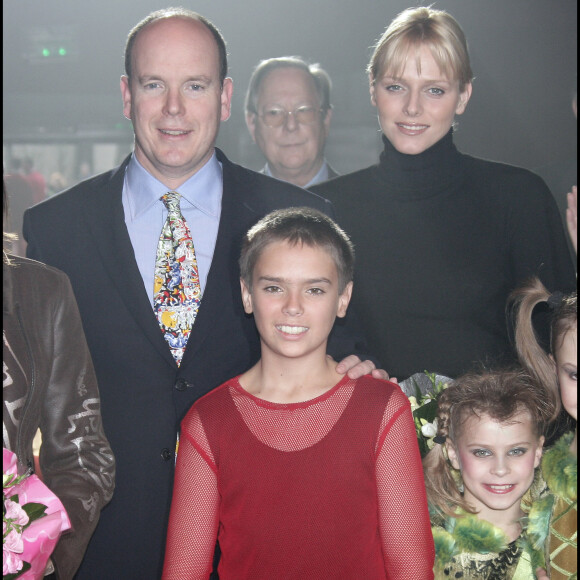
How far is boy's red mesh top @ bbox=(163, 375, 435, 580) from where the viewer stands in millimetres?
1868

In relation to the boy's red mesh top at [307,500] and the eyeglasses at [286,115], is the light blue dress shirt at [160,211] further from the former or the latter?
the eyeglasses at [286,115]

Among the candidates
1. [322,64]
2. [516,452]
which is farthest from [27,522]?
[322,64]

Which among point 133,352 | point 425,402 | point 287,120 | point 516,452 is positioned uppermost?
point 287,120

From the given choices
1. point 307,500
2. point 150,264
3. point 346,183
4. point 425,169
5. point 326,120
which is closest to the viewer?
point 307,500

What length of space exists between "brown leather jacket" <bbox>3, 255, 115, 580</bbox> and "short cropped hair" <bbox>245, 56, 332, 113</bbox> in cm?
225

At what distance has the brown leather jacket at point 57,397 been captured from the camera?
1.72 metres

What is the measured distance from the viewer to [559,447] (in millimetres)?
2025

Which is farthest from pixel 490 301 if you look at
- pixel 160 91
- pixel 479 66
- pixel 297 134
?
pixel 479 66

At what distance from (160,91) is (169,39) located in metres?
0.13

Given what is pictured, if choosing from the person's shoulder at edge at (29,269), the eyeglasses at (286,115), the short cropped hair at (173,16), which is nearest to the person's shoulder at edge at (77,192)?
the short cropped hair at (173,16)

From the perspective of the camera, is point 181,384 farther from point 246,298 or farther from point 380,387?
point 380,387

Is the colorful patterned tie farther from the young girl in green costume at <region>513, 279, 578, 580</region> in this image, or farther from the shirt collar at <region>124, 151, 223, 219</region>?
the young girl in green costume at <region>513, 279, 578, 580</region>

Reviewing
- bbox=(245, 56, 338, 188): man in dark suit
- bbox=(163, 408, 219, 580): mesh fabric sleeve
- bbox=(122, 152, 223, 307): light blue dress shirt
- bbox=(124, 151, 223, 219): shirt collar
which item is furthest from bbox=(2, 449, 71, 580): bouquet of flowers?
bbox=(245, 56, 338, 188): man in dark suit

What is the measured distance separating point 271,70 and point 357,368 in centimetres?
223
